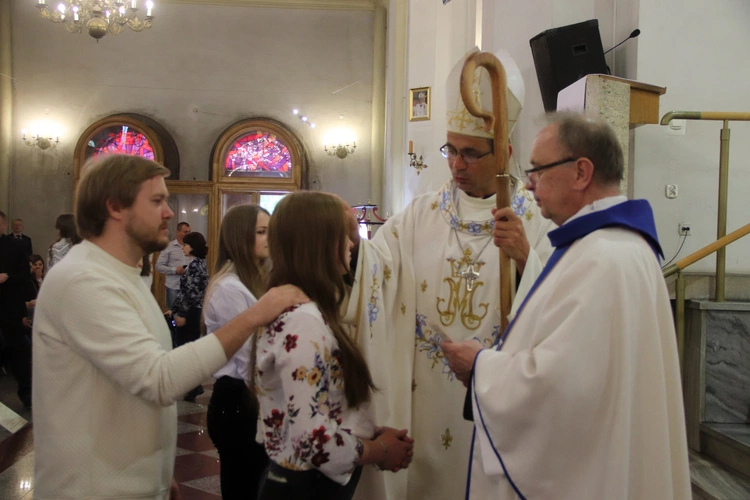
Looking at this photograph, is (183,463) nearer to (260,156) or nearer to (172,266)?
(172,266)

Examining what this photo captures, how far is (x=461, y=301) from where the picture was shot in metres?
2.26

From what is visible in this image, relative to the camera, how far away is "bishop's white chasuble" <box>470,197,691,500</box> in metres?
1.41

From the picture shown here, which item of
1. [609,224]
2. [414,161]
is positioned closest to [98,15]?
[414,161]

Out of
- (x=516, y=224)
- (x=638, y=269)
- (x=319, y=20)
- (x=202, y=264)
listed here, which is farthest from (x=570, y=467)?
(x=319, y=20)

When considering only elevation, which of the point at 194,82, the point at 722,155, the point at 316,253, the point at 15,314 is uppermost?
the point at 194,82

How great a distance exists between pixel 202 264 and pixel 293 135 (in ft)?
20.8

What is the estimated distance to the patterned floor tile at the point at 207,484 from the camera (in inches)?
156

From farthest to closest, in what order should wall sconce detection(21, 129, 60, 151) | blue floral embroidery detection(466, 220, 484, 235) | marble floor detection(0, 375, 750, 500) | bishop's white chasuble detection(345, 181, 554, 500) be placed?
wall sconce detection(21, 129, 60, 151), marble floor detection(0, 375, 750, 500), blue floral embroidery detection(466, 220, 484, 235), bishop's white chasuble detection(345, 181, 554, 500)

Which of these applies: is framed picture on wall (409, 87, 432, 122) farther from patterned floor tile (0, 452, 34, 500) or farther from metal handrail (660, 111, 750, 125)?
patterned floor tile (0, 452, 34, 500)

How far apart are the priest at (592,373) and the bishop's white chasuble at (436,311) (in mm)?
562

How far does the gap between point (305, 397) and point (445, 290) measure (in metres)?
0.94


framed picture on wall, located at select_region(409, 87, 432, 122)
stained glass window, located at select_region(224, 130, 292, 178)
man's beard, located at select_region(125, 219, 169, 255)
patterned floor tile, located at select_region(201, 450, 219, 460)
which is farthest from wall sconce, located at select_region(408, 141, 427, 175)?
man's beard, located at select_region(125, 219, 169, 255)

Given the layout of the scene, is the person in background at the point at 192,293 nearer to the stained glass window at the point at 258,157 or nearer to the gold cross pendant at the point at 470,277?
the gold cross pendant at the point at 470,277

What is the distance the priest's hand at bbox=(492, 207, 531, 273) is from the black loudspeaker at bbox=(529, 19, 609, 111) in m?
2.78
